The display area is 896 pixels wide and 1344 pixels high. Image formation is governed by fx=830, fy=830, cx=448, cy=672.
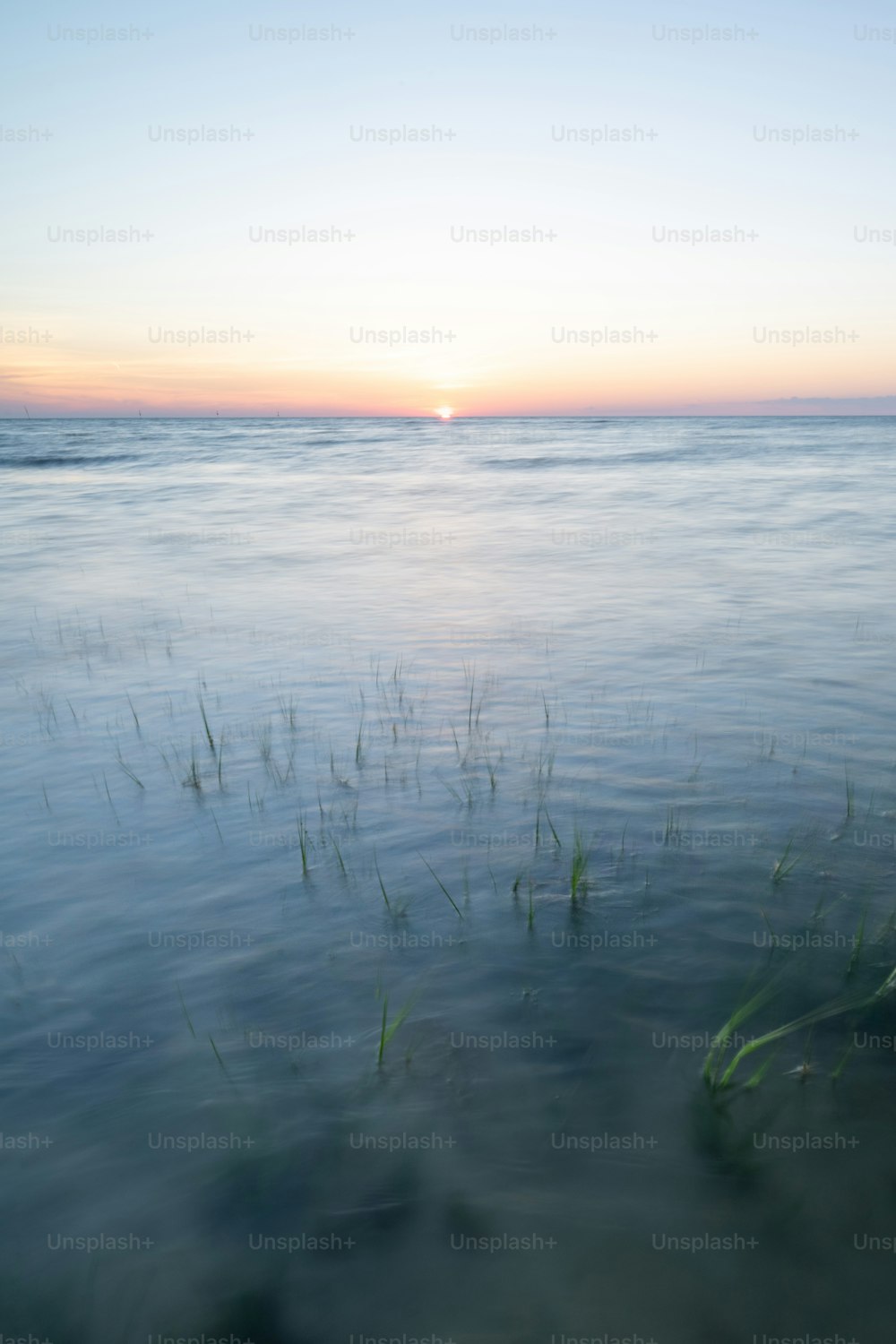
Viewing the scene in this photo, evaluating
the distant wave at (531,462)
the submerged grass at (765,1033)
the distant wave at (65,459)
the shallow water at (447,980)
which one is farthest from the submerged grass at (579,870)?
the distant wave at (65,459)

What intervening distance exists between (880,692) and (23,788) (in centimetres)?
880

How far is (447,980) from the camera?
188 inches

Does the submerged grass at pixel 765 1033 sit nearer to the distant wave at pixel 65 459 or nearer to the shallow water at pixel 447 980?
the shallow water at pixel 447 980

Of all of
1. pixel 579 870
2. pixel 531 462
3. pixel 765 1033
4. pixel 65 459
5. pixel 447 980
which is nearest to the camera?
pixel 765 1033

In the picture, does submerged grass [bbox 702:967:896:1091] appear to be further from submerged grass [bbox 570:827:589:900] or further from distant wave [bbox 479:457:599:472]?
distant wave [bbox 479:457:599:472]

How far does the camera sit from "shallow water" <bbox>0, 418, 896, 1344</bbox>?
3.29 m

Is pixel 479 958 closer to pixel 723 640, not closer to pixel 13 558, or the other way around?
pixel 723 640

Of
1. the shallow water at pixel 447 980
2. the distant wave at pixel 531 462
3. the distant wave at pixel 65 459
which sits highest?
the distant wave at pixel 65 459

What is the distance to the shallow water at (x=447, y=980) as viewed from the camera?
3.29 m

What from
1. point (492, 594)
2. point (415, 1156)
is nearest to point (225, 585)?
point (492, 594)

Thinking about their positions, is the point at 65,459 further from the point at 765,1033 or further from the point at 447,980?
the point at 765,1033

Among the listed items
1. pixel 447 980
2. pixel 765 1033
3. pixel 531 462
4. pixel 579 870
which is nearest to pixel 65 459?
pixel 531 462

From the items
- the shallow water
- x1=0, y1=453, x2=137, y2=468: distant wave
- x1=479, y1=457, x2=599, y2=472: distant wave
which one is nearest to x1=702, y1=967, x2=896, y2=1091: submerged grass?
the shallow water

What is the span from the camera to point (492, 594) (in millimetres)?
15531
